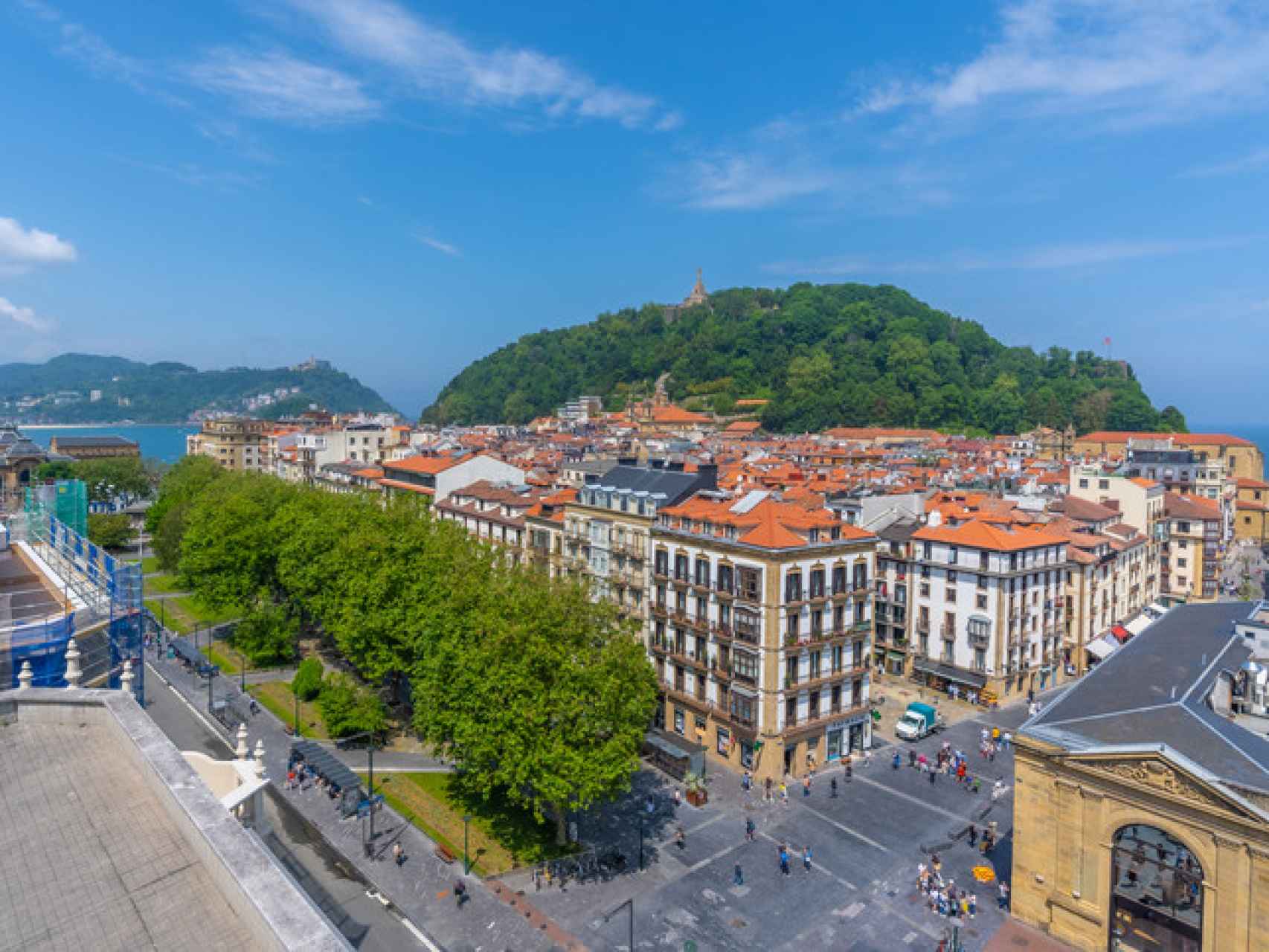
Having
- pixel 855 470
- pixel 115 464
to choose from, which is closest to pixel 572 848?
pixel 855 470

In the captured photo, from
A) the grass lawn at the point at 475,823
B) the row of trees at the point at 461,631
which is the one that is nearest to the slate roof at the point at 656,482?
the row of trees at the point at 461,631

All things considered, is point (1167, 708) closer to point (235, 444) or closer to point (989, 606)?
point (989, 606)

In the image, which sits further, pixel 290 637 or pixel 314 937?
pixel 290 637

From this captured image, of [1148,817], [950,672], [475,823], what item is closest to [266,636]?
[475,823]

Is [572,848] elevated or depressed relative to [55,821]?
depressed

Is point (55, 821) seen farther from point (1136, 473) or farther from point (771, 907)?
point (1136, 473)

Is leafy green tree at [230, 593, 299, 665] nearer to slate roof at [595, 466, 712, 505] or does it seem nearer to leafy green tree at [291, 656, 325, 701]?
leafy green tree at [291, 656, 325, 701]
